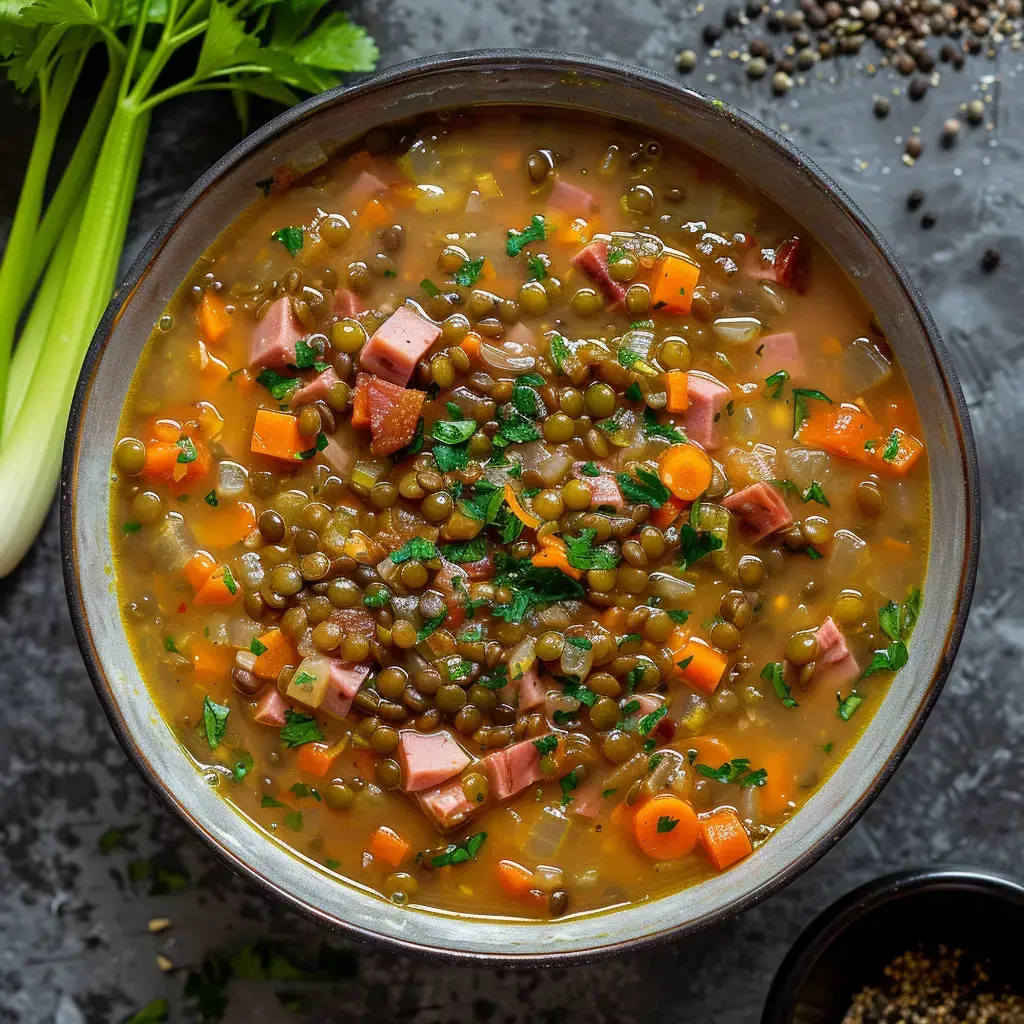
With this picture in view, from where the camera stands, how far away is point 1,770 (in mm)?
4039

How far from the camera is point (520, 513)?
350 cm

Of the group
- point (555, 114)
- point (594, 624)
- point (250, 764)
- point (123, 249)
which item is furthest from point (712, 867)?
point (123, 249)

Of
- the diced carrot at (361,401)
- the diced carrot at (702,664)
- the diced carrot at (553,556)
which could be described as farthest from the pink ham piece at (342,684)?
the diced carrot at (702,664)

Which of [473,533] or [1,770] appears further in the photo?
[1,770]

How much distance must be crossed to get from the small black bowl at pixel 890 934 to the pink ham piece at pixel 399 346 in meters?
2.22

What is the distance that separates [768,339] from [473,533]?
1.15 metres

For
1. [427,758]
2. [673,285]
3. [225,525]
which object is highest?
[673,285]

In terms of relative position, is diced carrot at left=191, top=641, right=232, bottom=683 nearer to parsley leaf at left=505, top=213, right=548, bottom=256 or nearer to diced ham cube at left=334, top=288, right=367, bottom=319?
diced ham cube at left=334, top=288, right=367, bottom=319

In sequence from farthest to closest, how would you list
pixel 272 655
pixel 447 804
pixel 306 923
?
1. pixel 306 923
2. pixel 272 655
3. pixel 447 804

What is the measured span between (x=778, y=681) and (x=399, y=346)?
160cm

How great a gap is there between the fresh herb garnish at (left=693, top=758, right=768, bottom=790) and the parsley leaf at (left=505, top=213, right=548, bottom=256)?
5.77ft

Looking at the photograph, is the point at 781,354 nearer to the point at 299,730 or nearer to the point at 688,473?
the point at 688,473

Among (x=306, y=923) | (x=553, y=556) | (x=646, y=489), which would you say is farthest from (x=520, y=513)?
(x=306, y=923)

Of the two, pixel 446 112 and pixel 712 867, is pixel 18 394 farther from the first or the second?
pixel 712 867
